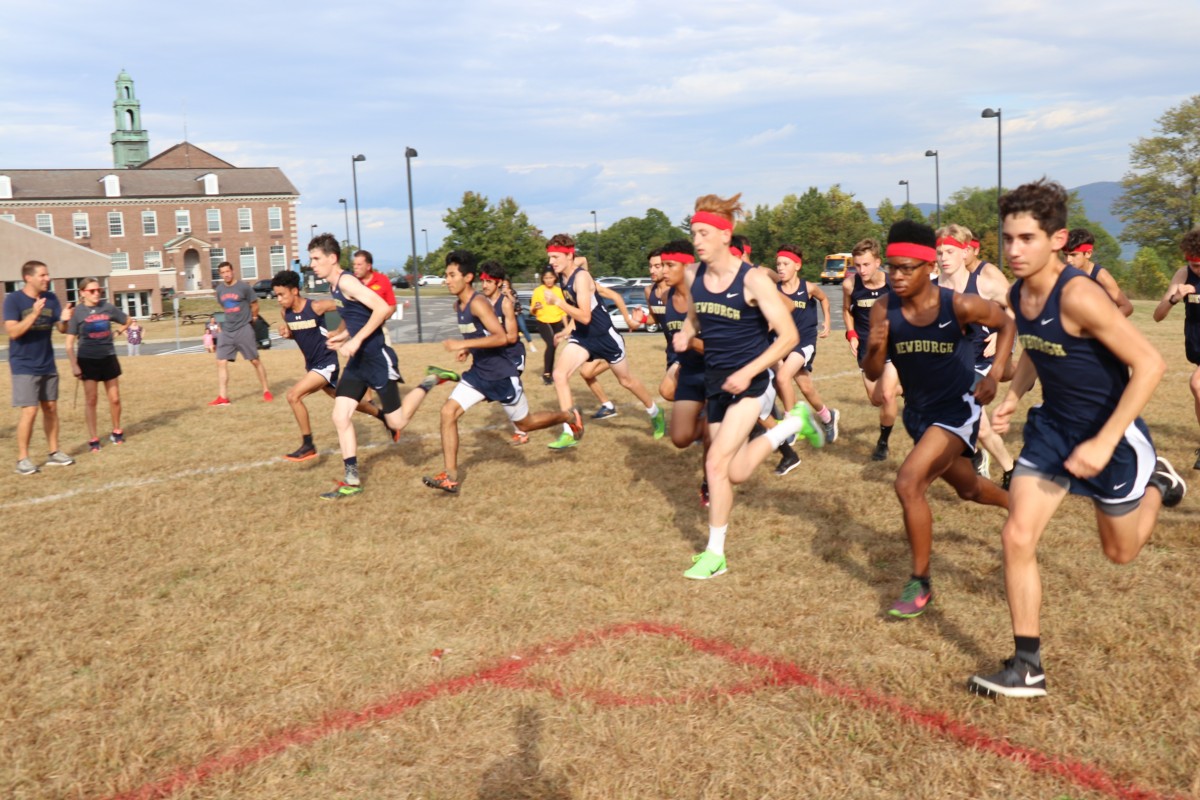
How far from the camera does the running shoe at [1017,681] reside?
164 inches

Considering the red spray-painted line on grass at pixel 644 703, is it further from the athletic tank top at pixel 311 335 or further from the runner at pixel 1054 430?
the athletic tank top at pixel 311 335

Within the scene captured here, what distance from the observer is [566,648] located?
16.5 feet

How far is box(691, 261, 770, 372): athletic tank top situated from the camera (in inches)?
245

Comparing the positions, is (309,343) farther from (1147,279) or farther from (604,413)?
(1147,279)

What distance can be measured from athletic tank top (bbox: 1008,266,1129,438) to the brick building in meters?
84.7

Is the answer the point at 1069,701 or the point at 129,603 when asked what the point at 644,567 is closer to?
the point at 1069,701

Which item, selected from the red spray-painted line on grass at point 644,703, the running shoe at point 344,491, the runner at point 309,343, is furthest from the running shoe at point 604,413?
the red spray-painted line on grass at point 644,703

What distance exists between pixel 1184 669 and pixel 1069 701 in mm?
711

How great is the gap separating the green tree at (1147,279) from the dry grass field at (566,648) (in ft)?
150

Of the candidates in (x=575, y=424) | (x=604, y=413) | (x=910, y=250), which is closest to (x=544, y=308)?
(x=604, y=413)

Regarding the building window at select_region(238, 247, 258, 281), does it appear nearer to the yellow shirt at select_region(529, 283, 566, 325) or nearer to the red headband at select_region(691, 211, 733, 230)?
the yellow shirt at select_region(529, 283, 566, 325)

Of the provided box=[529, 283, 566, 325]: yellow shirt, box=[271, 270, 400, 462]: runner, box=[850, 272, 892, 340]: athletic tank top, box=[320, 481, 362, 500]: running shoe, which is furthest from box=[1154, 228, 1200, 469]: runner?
box=[529, 283, 566, 325]: yellow shirt

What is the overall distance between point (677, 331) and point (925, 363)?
4.35m

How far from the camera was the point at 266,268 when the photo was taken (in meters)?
86.4
